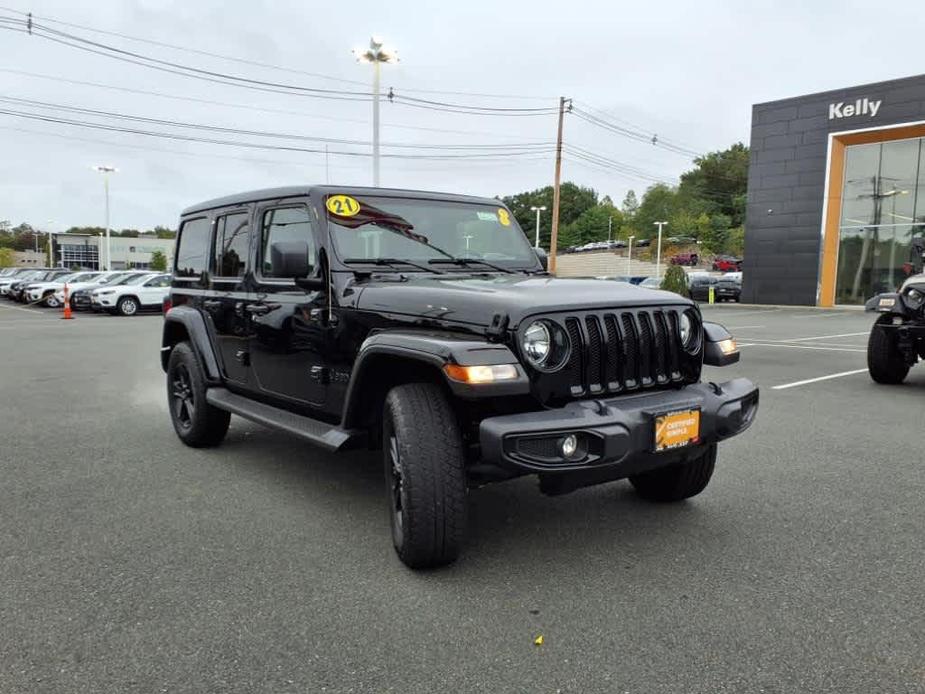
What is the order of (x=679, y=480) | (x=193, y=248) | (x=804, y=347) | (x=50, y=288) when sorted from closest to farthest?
(x=679, y=480) → (x=193, y=248) → (x=804, y=347) → (x=50, y=288)

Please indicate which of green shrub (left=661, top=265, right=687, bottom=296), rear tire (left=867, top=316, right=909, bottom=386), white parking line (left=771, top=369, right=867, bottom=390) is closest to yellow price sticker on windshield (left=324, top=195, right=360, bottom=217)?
white parking line (left=771, top=369, right=867, bottom=390)

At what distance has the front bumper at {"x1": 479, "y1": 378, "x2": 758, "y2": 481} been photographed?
9.13 feet

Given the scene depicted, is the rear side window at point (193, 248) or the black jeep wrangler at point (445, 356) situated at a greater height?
the rear side window at point (193, 248)

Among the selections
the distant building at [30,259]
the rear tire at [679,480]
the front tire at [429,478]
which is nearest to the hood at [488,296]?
the front tire at [429,478]

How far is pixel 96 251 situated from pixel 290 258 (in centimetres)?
11879

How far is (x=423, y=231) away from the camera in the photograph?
14.0 ft

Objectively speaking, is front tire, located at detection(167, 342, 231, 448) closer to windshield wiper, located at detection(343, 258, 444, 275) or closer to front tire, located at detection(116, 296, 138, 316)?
windshield wiper, located at detection(343, 258, 444, 275)

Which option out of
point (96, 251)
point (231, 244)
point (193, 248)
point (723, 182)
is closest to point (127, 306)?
point (193, 248)

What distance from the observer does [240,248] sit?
480 cm

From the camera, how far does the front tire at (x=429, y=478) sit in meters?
2.96

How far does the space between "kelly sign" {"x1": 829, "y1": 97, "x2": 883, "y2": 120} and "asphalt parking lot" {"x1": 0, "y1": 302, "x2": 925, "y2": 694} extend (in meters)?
27.2

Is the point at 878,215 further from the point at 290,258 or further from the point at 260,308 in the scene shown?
the point at 290,258

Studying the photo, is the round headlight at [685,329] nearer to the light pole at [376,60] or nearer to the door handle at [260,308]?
the door handle at [260,308]

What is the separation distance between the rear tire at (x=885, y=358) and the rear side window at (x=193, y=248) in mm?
7331
